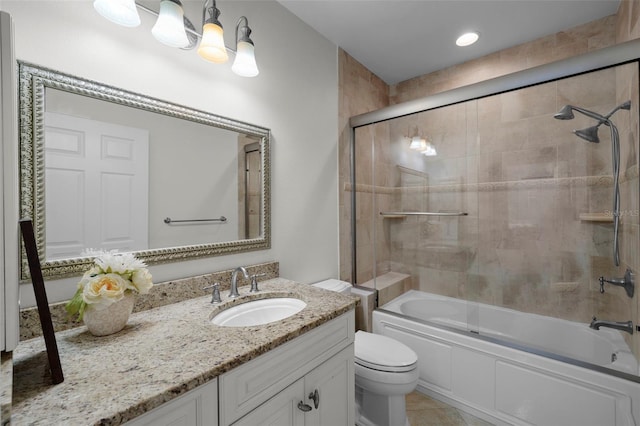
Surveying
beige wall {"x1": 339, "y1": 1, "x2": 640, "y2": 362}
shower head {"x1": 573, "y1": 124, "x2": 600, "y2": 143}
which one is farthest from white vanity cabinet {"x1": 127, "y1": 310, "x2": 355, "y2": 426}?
shower head {"x1": 573, "y1": 124, "x2": 600, "y2": 143}

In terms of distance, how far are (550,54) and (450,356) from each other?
231 centimetres

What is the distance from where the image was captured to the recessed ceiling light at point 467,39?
82.0 inches

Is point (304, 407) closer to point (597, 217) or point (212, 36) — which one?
point (212, 36)

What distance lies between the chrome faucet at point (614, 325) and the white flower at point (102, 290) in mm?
2327

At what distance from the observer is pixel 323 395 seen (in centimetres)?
111

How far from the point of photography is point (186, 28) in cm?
122

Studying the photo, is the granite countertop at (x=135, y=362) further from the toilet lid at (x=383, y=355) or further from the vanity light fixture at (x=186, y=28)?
the vanity light fixture at (x=186, y=28)

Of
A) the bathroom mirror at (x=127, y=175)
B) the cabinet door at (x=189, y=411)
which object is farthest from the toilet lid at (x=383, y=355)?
the cabinet door at (x=189, y=411)

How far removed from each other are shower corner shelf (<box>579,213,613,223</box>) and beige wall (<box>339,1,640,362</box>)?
0.12 feet

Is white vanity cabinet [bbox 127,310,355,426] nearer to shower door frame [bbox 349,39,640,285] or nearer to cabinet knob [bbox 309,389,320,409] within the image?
cabinet knob [bbox 309,389,320,409]

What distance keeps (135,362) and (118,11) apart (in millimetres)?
1176

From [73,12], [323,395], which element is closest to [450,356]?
[323,395]

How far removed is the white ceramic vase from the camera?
879mm

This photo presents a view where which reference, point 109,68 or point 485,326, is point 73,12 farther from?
point 485,326
